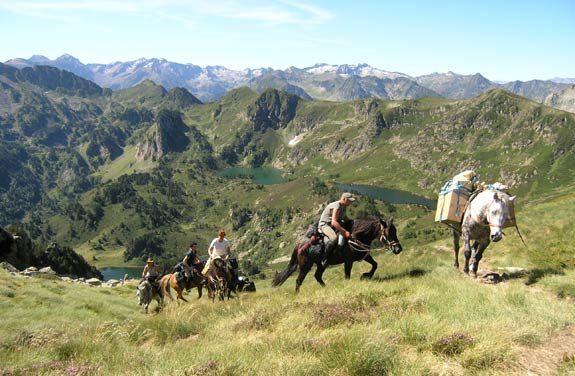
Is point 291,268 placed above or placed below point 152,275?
above

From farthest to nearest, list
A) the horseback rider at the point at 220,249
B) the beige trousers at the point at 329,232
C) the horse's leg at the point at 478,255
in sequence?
the horseback rider at the point at 220,249 → the beige trousers at the point at 329,232 → the horse's leg at the point at 478,255

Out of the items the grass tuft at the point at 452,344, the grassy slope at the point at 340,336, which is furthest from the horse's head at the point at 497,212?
the grass tuft at the point at 452,344

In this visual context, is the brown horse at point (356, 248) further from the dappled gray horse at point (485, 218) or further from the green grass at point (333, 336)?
the green grass at point (333, 336)

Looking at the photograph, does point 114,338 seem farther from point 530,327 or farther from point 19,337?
point 530,327

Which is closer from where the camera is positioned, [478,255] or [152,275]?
[478,255]

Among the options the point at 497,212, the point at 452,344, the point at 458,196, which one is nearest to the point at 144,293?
the point at 458,196

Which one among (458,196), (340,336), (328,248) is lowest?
(328,248)

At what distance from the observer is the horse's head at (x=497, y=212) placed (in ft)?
53.1

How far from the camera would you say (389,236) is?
1894 cm

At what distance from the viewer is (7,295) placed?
29.7 metres

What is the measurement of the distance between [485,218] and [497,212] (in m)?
1.00

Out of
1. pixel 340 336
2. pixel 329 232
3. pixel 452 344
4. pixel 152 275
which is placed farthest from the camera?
pixel 152 275

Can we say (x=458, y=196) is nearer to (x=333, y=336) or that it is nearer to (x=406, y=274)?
(x=406, y=274)

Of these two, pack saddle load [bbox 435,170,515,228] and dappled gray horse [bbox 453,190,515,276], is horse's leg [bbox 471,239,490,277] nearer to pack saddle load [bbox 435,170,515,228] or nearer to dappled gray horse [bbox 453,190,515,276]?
dappled gray horse [bbox 453,190,515,276]
